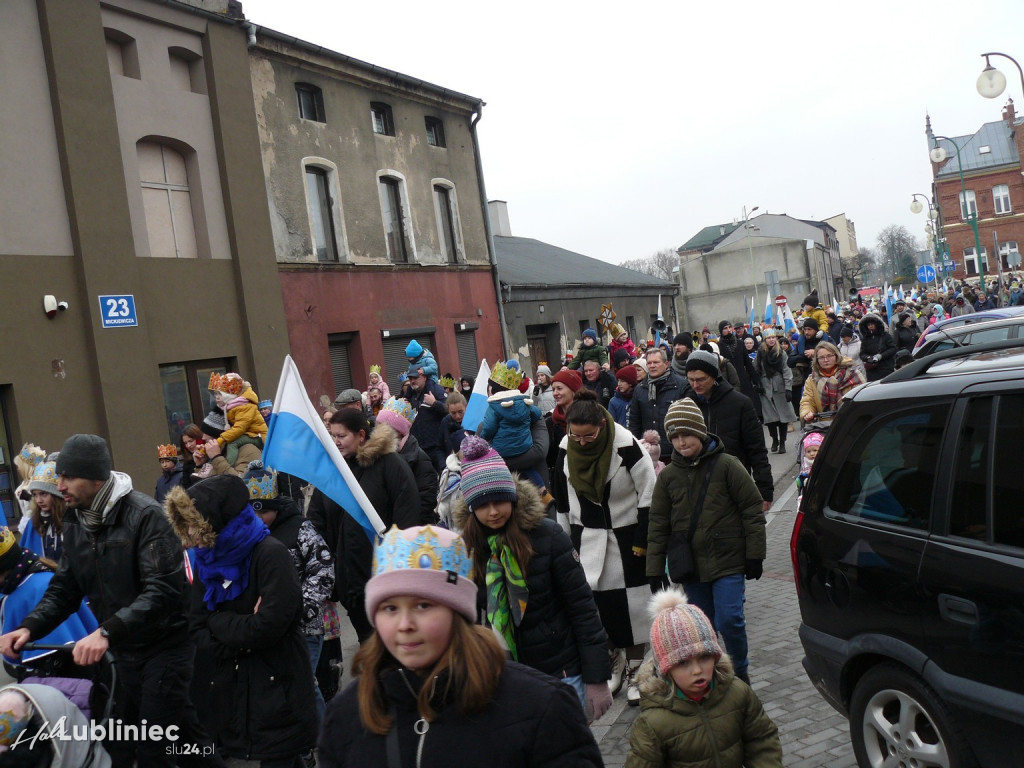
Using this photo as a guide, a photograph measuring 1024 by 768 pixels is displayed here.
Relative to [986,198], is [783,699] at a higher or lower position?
lower

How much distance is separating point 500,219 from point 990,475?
35.4 metres

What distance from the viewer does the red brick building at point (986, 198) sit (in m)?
76.9

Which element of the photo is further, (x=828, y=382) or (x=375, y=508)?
(x=828, y=382)

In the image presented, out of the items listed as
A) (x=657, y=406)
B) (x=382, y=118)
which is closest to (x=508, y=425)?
(x=657, y=406)

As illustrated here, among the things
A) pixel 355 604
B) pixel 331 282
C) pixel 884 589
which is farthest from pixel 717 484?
pixel 331 282

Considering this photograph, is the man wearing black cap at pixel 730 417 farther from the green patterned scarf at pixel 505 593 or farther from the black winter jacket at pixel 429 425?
the black winter jacket at pixel 429 425

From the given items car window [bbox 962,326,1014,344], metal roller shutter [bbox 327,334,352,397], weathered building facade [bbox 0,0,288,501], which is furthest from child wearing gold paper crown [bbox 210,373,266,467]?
metal roller shutter [bbox 327,334,352,397]

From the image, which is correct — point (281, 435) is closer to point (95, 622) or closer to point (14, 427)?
point (95, 622)

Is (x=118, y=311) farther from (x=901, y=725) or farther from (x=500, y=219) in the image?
(x=500, y=219)

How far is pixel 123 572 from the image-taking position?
454cm

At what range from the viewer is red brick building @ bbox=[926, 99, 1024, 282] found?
76.9m

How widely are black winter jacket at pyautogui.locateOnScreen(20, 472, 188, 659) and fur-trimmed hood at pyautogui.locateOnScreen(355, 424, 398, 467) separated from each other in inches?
60.5

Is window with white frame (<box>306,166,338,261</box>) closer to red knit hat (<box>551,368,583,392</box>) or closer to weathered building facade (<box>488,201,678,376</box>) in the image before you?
weathered building facade (<box>488,201,678,376</box>)

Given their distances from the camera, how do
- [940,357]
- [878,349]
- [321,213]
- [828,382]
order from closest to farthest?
1. [940,357]
2. [828,382]
3. [878,349]
4. [321,213]
